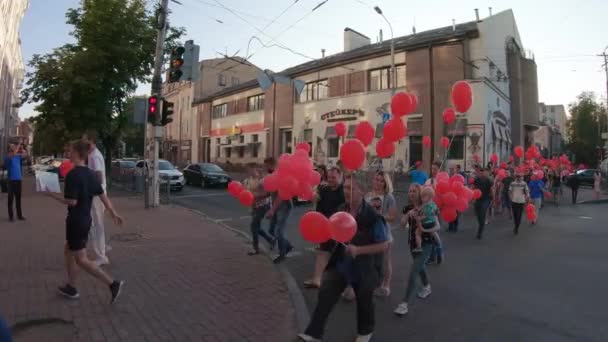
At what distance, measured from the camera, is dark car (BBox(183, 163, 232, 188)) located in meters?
22.7

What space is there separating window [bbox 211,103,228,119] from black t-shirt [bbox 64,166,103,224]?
37494mm

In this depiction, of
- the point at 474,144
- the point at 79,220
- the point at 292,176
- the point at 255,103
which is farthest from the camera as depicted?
the point at 255,103

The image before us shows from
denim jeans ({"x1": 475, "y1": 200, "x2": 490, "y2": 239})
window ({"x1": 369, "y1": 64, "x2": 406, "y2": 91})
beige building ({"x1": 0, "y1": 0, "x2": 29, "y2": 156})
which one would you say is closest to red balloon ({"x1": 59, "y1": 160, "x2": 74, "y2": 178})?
denim jeans ({"x1": 475, "y1": 200, "x2": 490, "y2": 239})

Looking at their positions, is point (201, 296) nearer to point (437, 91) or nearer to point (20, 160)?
point (20, 160)

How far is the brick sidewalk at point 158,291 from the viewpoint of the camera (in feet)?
13.6

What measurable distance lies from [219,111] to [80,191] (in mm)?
39044

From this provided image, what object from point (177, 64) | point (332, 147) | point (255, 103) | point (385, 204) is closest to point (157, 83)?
point (177, 64)

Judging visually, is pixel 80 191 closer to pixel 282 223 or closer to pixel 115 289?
pixel 115 289

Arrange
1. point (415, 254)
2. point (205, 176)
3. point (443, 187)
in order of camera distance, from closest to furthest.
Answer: point (415, 254) → point (443, 187) → point (205, 176)

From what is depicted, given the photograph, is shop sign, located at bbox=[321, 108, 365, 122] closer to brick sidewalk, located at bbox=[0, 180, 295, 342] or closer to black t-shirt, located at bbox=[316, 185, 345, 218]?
brick sidewalk, located at bbox=[0, 180, 295, 342]

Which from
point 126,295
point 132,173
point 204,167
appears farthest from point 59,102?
point 126,295

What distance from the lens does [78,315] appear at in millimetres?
4312

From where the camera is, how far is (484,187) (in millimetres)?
10195

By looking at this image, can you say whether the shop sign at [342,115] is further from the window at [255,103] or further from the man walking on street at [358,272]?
the man walking on street at [358,272]
